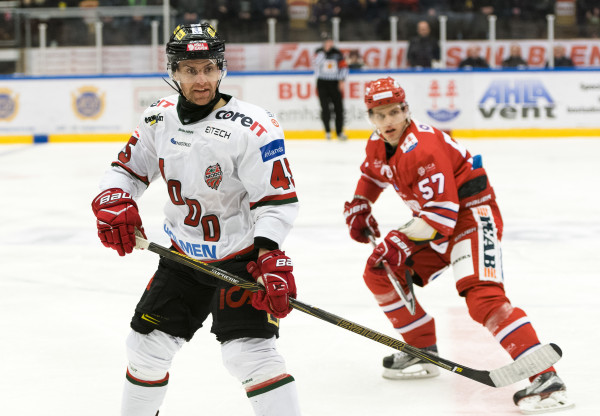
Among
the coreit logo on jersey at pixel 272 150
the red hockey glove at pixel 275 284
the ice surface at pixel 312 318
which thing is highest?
the coreit logo on jersey at pixel 272 150

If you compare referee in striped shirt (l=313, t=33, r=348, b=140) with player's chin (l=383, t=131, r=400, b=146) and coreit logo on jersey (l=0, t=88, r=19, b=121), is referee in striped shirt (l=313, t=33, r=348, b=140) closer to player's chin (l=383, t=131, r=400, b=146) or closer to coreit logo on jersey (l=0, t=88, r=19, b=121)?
coreit logo on jersey (l=0, t=88, r=19, b=121)

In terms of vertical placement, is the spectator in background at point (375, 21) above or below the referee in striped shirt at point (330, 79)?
above

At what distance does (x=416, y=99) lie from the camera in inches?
450

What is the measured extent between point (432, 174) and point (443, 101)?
346 inches

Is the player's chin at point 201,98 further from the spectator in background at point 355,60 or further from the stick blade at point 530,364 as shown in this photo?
the spectator in background at point 355,60

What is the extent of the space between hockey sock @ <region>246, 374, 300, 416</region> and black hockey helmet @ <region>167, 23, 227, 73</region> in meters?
0.76

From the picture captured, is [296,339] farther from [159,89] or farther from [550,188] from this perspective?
[159,89]

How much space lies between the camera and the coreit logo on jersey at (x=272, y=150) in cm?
215

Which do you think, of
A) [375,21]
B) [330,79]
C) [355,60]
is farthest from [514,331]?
[375,21]

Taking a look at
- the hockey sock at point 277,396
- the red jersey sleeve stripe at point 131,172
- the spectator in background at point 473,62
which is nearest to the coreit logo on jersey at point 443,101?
the spectator in background at point 473,62

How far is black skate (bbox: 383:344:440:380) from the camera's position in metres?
3.08

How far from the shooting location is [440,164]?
2850mm

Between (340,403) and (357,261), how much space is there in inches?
78.9

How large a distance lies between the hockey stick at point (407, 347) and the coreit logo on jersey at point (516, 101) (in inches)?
354
